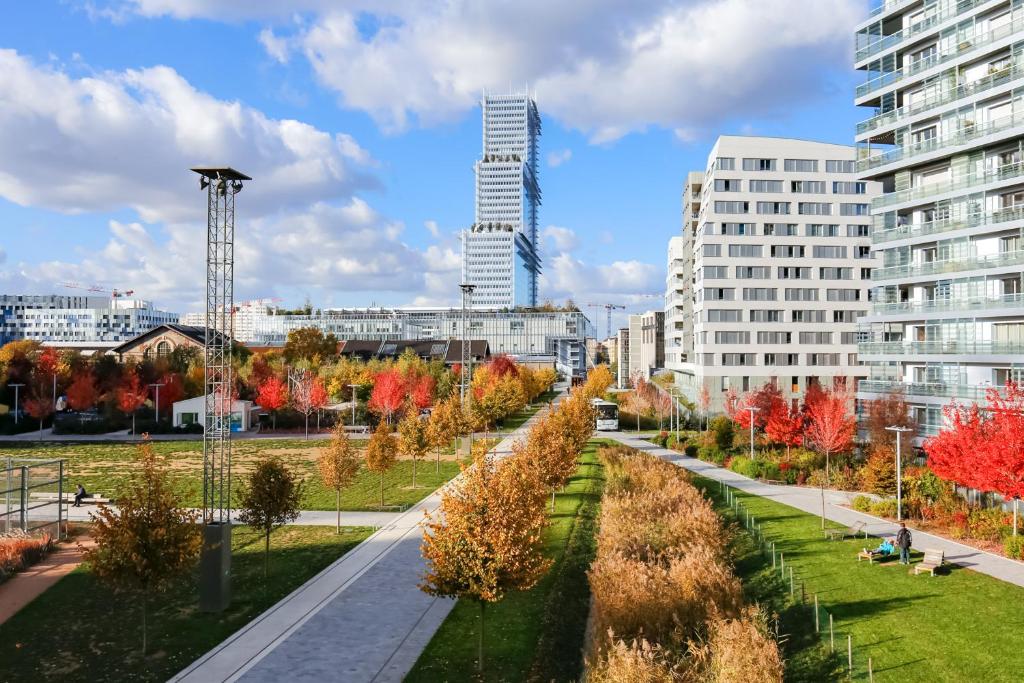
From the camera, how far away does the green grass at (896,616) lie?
660 inches

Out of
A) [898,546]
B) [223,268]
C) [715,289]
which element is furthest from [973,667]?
[715,289]

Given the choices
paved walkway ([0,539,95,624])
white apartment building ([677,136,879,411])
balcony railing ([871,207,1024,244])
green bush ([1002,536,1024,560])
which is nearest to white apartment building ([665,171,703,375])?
white apartment building ([677,136,879,411])

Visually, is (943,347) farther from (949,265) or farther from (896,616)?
(896,616)

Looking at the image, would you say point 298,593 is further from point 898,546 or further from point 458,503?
point 898,546

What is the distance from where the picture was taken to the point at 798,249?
7369 cm

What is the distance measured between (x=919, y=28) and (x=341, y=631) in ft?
146

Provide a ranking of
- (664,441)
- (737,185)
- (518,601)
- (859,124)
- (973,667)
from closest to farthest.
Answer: (973,667), (518,601), (859,124), (664,441), (737,185)

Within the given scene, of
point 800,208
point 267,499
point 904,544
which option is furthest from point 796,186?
point 267,499

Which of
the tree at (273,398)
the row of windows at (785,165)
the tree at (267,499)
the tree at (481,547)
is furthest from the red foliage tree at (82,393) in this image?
the tree at (481,547)

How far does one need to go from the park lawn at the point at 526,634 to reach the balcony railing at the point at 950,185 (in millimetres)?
28142

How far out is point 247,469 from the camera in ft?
154

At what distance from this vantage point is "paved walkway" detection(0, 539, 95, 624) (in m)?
21.7

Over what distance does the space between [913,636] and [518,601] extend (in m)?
10.2

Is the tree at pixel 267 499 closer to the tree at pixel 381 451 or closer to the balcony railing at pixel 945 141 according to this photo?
the tree at pixel 381 451
